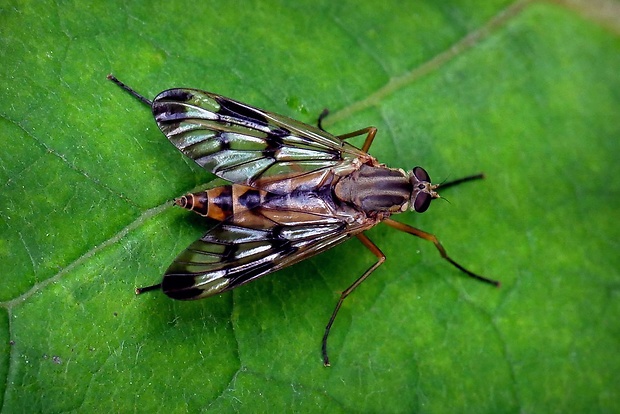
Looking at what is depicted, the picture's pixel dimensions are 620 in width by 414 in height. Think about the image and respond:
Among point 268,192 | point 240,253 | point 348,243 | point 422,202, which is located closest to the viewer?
point 240,253

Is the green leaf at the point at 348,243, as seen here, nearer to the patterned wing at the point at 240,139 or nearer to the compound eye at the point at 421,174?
the patterned wing at the point at 240,139

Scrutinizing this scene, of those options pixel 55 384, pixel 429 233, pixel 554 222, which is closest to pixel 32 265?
pixel 55 384

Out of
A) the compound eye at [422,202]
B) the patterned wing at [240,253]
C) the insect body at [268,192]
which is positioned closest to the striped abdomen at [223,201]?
the insect body at [268,192]

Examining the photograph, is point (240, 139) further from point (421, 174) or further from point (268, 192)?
point (421, 174)

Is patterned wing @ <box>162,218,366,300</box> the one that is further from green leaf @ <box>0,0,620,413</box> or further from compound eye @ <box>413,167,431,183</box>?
compound eye @ <box>413,167,431,183</box>

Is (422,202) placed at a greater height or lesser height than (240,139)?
lesser

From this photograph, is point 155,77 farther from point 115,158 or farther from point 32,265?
point 32,265

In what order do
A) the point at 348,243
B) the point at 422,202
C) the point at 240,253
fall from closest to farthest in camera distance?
the point at 240,253
the point at 422,202
the point at 348,243

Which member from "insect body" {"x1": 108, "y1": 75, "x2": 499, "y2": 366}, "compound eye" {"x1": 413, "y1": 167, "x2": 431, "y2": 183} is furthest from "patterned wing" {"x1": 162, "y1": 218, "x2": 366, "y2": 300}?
"compound eye" {"x1": 413, "y1": 167, "x2": 431, "y2": 183}

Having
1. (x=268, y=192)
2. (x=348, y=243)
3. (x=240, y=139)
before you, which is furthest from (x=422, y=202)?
(x=240, y=139)
